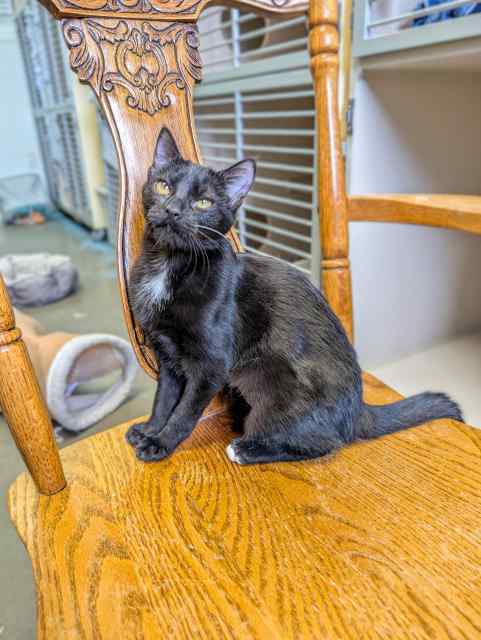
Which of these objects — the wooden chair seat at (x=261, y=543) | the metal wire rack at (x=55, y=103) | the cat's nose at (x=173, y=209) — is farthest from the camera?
the metal wire rack at (x=55, y=103)

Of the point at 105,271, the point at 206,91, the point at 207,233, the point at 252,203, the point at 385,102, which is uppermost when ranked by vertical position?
the point at 206,91

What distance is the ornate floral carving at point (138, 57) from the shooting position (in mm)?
513

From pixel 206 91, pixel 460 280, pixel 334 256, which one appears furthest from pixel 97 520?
pixel 206 91

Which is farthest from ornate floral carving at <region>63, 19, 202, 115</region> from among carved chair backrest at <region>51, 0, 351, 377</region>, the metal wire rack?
the metal wire rack

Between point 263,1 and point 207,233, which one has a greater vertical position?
point 263,1

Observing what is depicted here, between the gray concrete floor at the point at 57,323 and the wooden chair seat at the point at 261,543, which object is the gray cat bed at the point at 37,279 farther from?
the wooden chair seat at the point at 261,543

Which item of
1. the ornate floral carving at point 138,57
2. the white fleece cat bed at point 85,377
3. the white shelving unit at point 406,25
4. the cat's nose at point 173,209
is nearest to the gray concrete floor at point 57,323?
the white fleece cat bed at point 85,377

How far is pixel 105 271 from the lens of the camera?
2.55 metres

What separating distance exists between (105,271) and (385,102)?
1.96m

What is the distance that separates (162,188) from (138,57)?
18 centimetres

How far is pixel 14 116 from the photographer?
410cm

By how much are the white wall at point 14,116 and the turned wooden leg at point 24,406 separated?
4.51 meters

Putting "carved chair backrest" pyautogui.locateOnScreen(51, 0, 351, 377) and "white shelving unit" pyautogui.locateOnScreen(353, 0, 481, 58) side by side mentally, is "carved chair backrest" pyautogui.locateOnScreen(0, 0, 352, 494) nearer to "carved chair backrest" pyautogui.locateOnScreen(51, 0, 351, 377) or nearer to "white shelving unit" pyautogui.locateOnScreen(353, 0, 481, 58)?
"carved chair backrest" pyautogui.locateOnScreen(51, 0, 351, 377)

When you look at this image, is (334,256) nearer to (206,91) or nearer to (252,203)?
(252,203)
